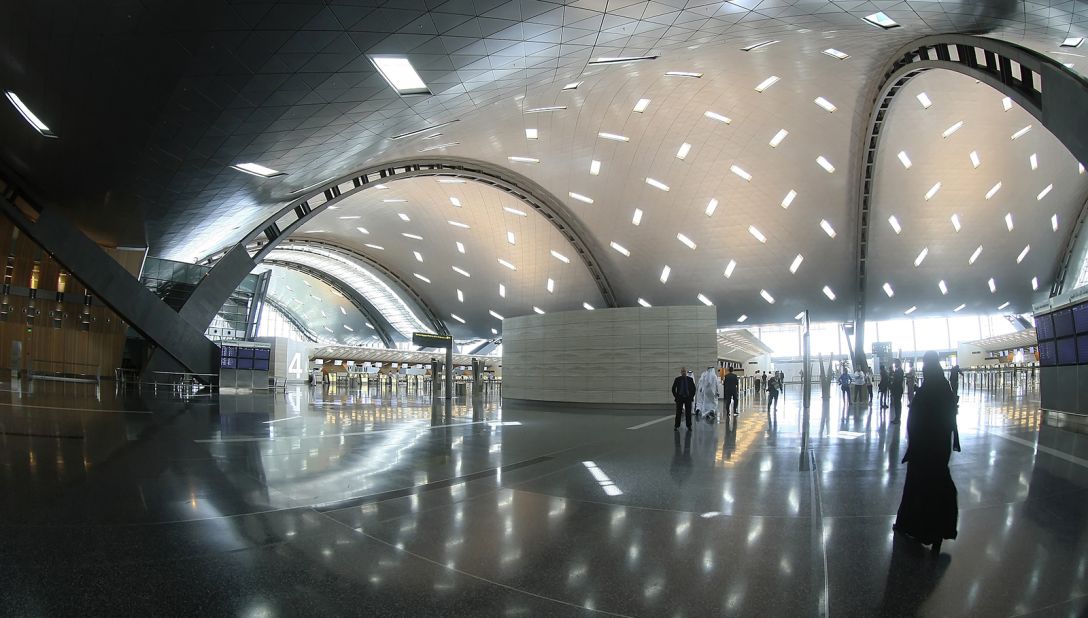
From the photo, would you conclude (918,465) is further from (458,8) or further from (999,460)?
(458,8)

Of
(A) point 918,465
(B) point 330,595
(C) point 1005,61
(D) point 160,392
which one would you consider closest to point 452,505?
(B) point 330,595

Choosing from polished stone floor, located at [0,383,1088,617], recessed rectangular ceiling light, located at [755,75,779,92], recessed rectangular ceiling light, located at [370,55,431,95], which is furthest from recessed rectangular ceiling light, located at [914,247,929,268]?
recessed rectangular ceiling light, located at [370,55,431,95]

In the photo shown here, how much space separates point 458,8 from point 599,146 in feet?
65.4

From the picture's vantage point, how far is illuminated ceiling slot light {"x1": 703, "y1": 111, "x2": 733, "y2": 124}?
27214 millimetres

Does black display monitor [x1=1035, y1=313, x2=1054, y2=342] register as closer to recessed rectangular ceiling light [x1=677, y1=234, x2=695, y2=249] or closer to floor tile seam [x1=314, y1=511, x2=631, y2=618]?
floor tile seam [x1=314, y1=511, x2=631, y2=618]

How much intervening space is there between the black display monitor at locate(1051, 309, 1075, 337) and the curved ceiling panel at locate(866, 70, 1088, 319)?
12.1 metres

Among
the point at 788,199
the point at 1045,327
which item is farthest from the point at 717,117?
the point at 1045,327

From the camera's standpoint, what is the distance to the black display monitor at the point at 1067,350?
13.1 m

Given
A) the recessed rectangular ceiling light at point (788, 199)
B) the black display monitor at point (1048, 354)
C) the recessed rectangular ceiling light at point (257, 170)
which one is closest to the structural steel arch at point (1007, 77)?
the black display monitor at point (1048, 354)

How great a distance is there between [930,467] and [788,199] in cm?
3298

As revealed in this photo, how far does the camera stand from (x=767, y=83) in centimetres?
2400

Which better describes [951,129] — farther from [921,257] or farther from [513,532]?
[513,532]

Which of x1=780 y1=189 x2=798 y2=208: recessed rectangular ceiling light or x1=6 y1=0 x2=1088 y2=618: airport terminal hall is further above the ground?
x1=780 y1=189 x2=798 y2=208: recessed rectangular ceiling light

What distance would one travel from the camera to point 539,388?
2175cm
